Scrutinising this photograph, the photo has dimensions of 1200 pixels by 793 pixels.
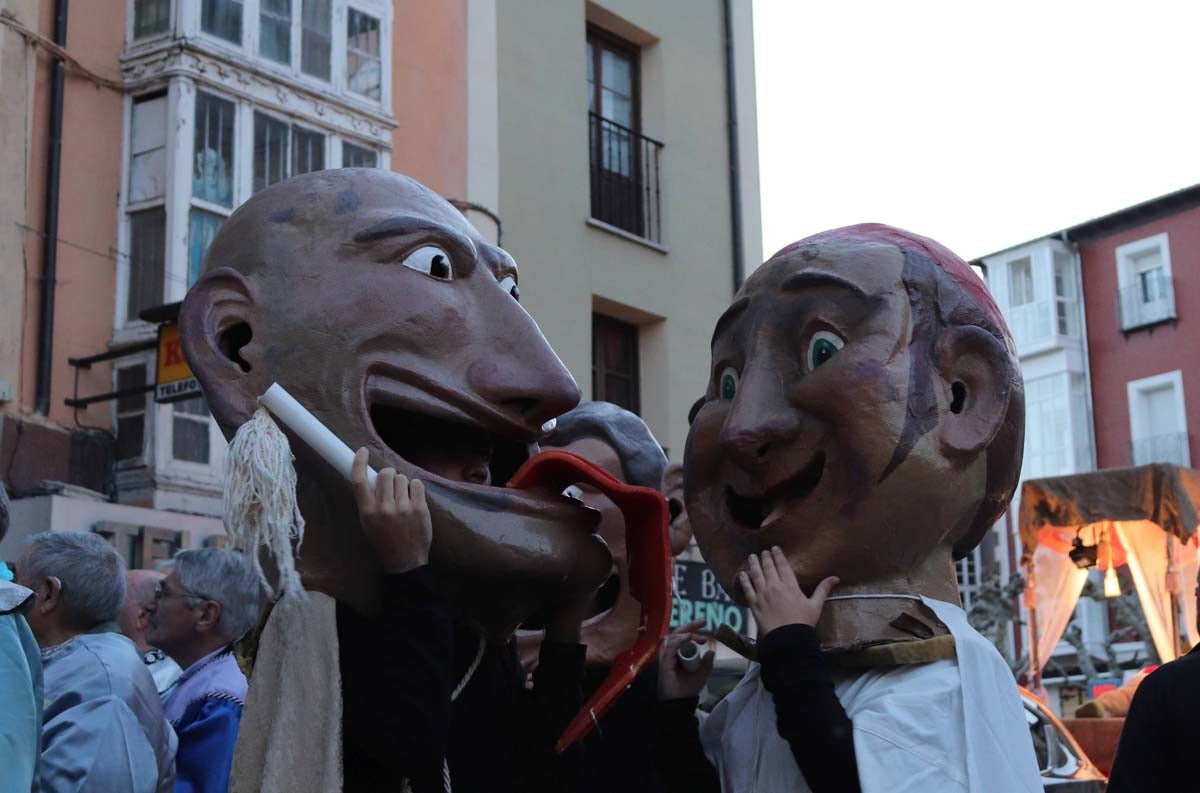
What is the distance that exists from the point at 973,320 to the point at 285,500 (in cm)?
145

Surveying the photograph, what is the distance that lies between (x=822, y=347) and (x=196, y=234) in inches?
Result: 282

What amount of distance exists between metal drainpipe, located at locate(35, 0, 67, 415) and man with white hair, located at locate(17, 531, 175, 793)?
5087 millimetres

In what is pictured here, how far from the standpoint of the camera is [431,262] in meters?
2.88

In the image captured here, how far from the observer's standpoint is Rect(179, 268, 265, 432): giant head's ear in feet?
9.09

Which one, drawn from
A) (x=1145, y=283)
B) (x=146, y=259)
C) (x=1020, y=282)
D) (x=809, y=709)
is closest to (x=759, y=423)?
(x=809, y=709)

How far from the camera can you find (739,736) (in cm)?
311

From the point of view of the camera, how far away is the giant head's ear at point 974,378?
3012 mm

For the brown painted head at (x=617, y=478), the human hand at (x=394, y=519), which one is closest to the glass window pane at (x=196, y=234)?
the brown painted head at (x=617, y=478)

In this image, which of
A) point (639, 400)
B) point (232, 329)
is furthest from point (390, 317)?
point (639, 400)

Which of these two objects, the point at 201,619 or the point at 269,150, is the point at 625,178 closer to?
the point at 269,150

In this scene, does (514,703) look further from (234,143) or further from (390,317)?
(234,143)

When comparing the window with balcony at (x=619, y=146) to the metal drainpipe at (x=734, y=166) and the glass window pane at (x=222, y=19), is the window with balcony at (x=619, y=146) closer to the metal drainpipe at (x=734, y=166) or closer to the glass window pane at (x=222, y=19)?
the metal drainpipe at (x=734, y=166)

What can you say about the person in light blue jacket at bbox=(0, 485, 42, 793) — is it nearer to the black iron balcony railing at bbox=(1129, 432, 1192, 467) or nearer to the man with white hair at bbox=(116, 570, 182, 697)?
the man with white hair at bbox=(116, 570, 182, 697)

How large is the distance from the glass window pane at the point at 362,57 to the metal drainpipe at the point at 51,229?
87.0 inches
